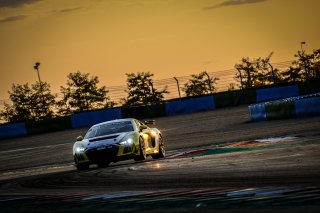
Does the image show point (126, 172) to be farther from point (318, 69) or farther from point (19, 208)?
point (318, 69)

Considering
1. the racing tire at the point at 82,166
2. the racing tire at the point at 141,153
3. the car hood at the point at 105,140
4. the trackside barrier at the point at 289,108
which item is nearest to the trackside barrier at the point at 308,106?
the trackside barrier at the point at 289,108

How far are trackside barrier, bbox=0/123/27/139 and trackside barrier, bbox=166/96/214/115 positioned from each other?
843 cm

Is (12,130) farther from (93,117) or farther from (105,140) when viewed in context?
(105,140)

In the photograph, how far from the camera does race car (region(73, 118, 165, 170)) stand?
15.3 m

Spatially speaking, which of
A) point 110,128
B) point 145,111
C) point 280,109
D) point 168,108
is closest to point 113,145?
point 110,128

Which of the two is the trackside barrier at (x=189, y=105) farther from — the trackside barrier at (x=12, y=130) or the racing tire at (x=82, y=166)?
the racing tire at (x=82, y=166)

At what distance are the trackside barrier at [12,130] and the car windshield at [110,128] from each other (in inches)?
1029

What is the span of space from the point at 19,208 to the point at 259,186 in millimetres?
2503

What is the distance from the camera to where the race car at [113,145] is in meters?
15.3

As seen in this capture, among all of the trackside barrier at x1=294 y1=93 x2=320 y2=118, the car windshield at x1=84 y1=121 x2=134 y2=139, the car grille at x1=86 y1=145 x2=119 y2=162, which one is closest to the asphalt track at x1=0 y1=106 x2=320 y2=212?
the car grille at x1=86 y1=145 x2=119 y2=162

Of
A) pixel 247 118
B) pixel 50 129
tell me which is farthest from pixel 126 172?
pixel 50 129

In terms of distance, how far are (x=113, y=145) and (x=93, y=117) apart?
86.1 ft

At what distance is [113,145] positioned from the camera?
15.3 metres

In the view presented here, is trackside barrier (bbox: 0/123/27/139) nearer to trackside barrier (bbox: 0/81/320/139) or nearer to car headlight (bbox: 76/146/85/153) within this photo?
trackside barrier (bbox: 0/81/320/139)
